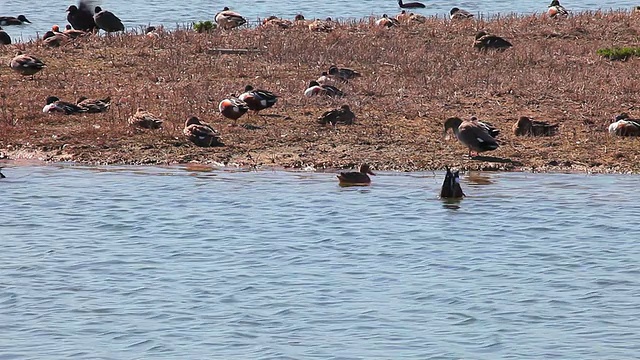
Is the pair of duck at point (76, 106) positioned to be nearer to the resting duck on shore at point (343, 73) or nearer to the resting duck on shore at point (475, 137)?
the resting duck on shore at point (343, 73)

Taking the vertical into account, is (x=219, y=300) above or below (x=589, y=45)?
below

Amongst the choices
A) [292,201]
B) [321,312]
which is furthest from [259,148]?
[321,312]

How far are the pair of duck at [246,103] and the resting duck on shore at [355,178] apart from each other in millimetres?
2510

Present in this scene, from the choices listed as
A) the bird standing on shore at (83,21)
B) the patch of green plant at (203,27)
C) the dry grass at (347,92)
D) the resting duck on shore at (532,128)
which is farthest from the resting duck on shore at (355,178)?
the bird standing on shore at (83,21)

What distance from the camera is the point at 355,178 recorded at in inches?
593

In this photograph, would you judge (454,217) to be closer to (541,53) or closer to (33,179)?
(33,179)

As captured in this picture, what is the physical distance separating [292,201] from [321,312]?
13.8 ft

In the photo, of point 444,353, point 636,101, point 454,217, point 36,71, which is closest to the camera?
point 444,353

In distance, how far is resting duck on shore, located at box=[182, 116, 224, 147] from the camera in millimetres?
16562

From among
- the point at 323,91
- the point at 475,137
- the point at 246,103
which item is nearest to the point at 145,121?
the point at 246,103

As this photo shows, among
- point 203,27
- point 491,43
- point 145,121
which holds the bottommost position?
point 145,121

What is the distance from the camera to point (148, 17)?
112 ft

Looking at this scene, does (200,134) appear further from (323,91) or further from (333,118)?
(323,91)

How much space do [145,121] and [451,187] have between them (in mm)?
4845
